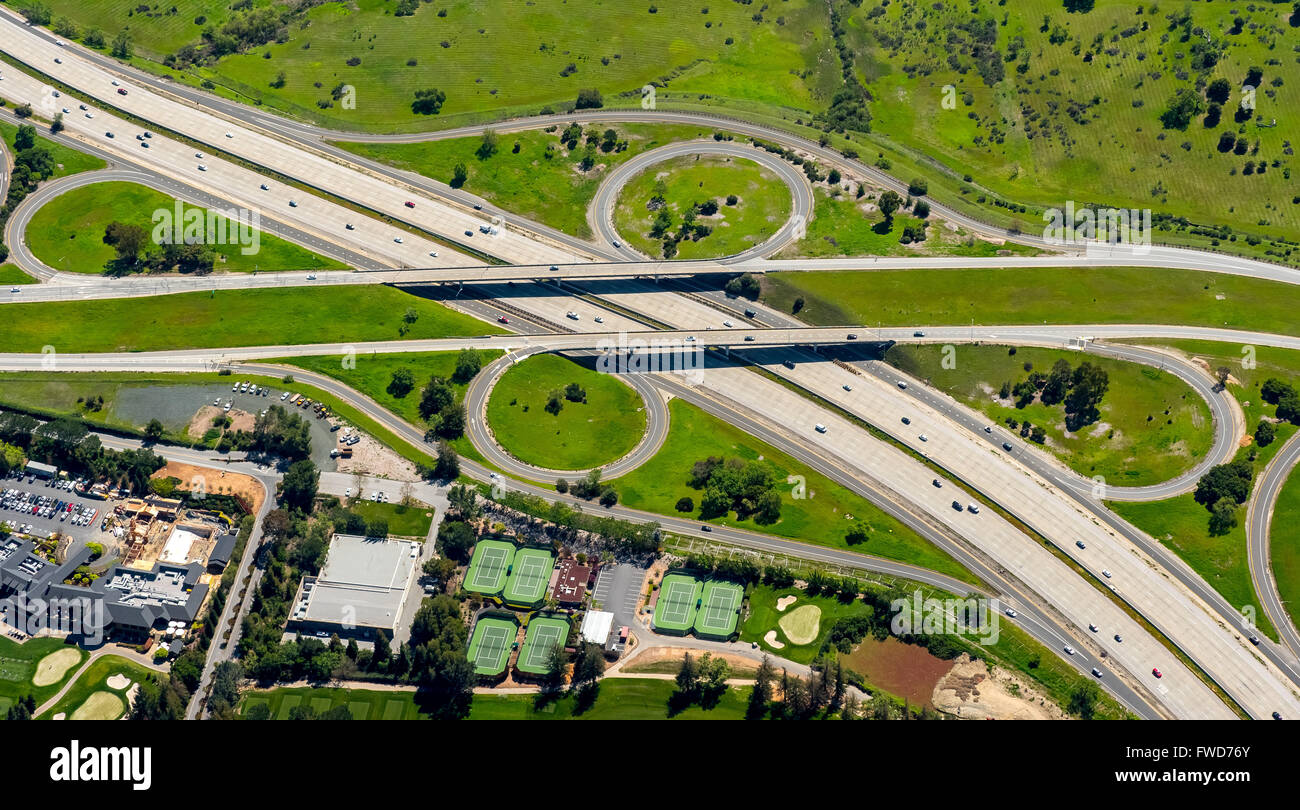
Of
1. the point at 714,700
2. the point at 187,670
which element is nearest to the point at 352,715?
the point at 187,670

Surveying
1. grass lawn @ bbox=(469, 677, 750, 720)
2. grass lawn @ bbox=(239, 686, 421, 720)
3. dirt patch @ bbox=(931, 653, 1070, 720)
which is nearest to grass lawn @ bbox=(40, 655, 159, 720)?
grass lawn @ bbox=(239, 686, 421, 720)

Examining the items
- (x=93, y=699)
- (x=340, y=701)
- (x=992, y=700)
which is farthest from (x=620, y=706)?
(x=93, y=699)

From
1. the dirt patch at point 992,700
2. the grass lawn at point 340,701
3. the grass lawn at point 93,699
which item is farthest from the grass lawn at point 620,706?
the grass lawn at point 93,699

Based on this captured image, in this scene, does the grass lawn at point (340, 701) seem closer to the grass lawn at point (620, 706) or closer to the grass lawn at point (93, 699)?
the grass lawn at point (620, 706)

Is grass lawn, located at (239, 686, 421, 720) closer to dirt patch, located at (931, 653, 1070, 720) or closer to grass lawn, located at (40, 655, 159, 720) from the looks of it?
grass lawn, located at (40, 655, 159, 720)

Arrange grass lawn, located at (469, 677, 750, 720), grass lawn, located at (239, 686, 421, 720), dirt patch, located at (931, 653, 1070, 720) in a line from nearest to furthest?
1. dirt patch, located at (931, 653, 1070, 720)
2. grass lawn, located at (469, 677, 750, 720)
3. grass lawn, located at (239, 686, 421, 720)
